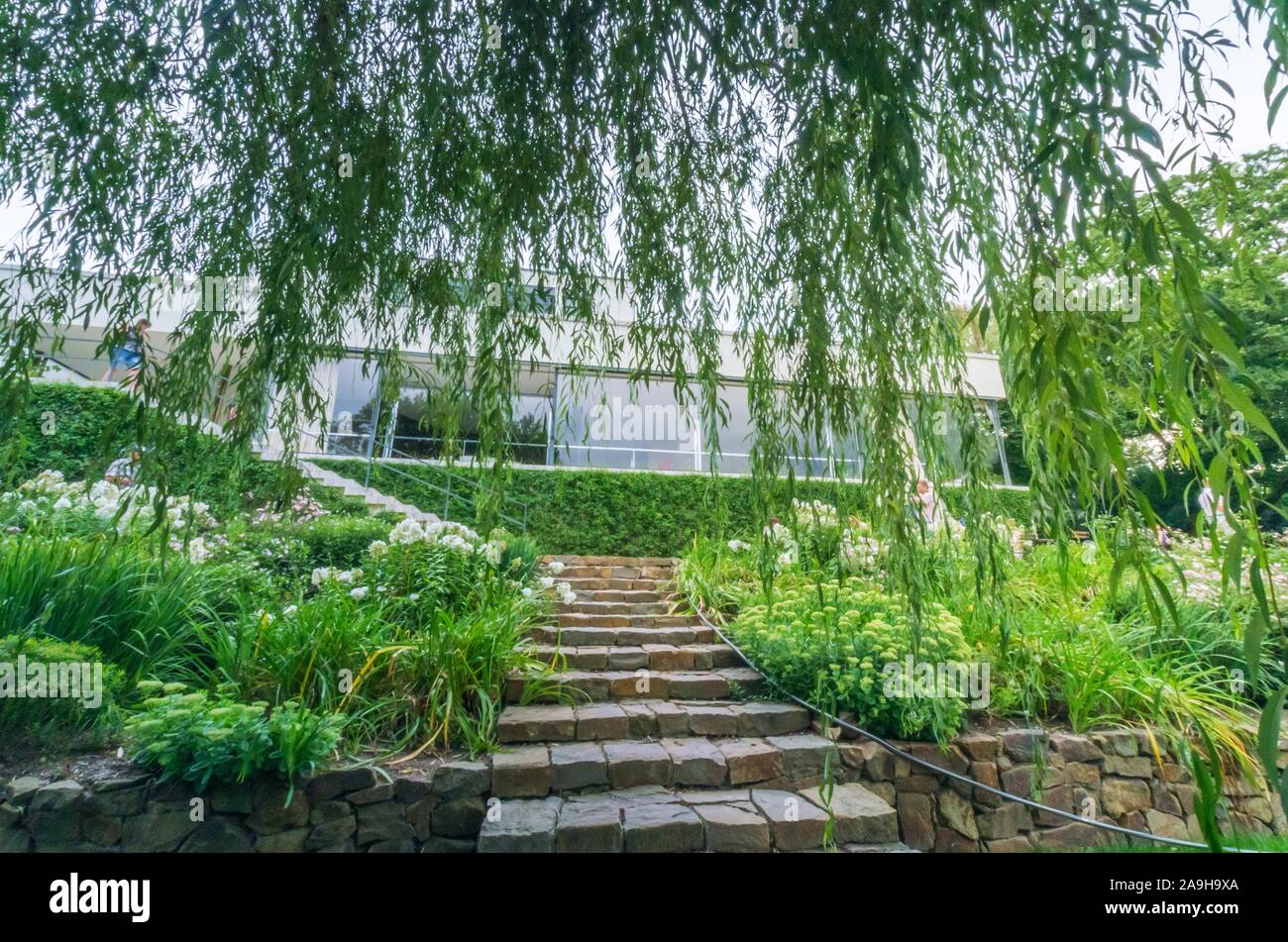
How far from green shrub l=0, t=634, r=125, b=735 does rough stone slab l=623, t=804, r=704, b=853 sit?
2527 millimetres

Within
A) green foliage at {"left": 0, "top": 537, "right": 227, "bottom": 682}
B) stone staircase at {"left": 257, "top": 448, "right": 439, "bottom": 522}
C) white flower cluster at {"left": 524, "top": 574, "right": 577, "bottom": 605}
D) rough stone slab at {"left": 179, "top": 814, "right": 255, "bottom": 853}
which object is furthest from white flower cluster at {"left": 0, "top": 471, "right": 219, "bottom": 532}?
stone staircase at {"left": 257, "top": 448, "right": 439, "bottom": 522}

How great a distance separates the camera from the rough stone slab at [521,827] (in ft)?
8.08

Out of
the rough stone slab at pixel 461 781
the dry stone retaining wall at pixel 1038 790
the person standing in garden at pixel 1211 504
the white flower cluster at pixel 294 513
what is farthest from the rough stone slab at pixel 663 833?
the person standing in garden at pixel 1211 504

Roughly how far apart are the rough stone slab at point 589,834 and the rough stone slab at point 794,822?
0.68 metres

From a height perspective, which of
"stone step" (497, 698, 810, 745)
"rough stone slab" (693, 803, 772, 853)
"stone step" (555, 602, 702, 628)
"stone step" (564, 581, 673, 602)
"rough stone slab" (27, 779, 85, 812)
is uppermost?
"stone step" (564, 581, 673, 602)

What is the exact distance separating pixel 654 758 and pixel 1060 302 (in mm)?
2687

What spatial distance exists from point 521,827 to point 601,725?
90cm

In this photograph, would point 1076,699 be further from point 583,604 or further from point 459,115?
point 459,115

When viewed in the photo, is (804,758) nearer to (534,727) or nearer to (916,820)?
(916,820)

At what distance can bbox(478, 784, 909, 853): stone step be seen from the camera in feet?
8.18

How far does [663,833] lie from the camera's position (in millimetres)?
2514

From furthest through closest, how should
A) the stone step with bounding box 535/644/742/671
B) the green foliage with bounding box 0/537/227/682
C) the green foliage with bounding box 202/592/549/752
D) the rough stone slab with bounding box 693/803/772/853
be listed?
the stone step with bounding box 535/644/742/671 < the green foliage with bounding box 202/592/549/752 < the green foliage with bounding box 0/537/227/682 < the rough stone slab with bounding box 693/803/772/853

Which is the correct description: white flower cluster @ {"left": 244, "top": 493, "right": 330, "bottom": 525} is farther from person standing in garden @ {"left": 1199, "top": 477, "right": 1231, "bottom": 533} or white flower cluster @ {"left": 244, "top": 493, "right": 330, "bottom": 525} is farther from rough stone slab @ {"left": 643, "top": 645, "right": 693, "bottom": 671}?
rough stone slab @ {"left": 643, "top": 645, "right": 693, "bottom": 671}
